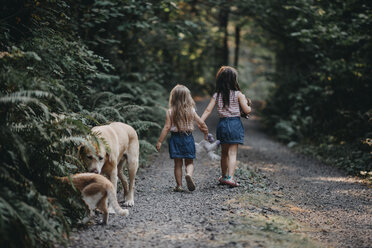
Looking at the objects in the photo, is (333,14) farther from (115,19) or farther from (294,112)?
(115,19)

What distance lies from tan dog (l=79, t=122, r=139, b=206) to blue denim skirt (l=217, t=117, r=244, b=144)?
1841mm

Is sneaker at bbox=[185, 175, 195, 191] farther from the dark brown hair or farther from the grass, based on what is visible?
the dark brown hair

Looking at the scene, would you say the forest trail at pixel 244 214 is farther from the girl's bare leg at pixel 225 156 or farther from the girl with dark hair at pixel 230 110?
the girl with dark hair at pixel 230 110

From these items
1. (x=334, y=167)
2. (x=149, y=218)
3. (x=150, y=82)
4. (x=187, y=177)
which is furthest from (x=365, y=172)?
(x=150, y=82)

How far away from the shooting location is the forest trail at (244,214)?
436 cm

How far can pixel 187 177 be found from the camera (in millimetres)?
6617

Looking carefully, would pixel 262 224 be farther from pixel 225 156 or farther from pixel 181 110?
pixel 181 110

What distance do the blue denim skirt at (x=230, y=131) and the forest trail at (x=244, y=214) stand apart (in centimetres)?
96

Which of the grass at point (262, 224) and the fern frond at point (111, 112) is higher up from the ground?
the fern frond at point (111, 112)

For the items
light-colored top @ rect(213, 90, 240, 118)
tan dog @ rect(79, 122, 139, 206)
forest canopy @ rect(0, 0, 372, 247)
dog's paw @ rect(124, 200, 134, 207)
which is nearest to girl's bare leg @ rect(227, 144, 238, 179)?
light-colored top @ rect(213, 90, 240, 118)

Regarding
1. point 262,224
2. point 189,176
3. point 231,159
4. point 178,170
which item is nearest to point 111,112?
point 178,170

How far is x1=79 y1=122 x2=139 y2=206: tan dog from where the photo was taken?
5.02 meters

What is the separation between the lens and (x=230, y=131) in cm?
707

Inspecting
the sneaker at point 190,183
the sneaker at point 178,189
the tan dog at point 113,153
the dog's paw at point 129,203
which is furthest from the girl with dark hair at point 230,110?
the dog's paw at point 129,203
